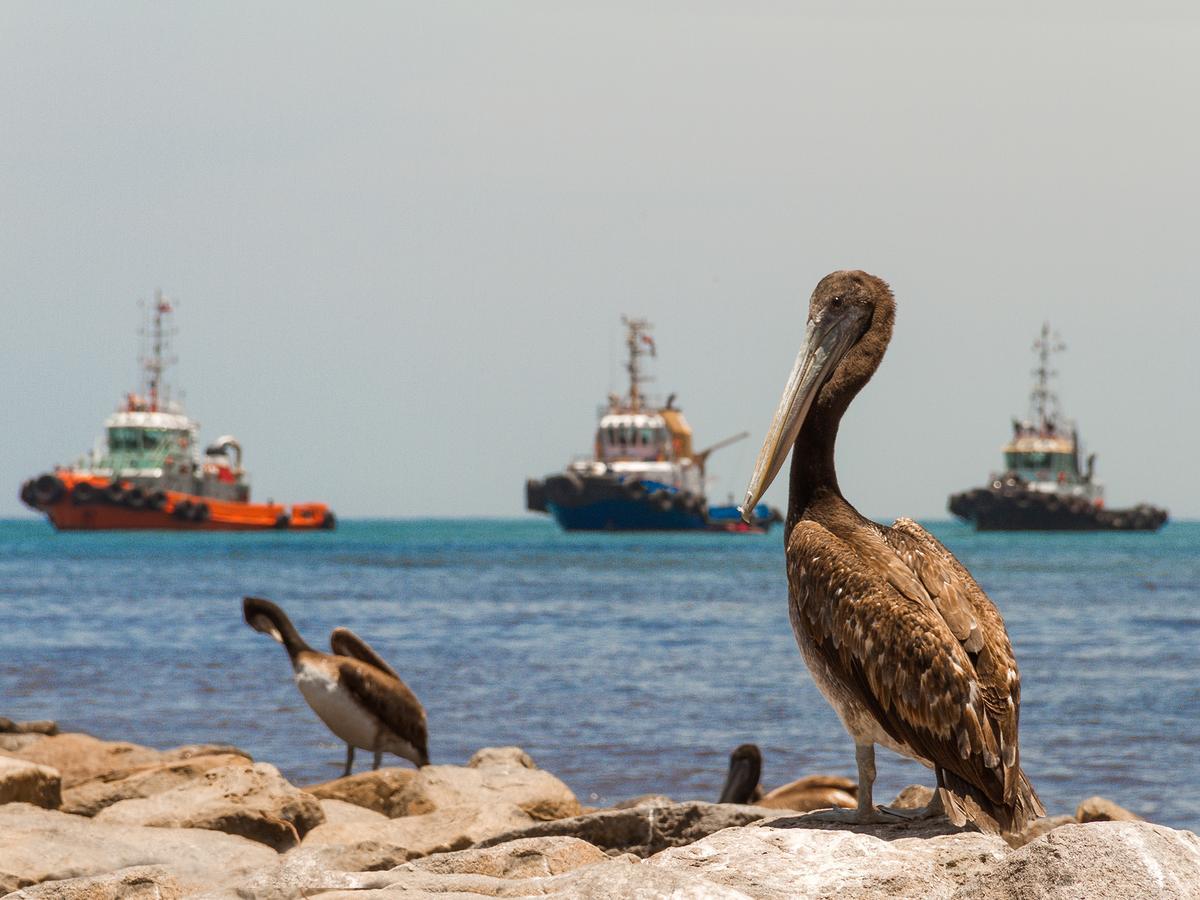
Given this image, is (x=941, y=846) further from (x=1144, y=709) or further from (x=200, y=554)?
(x=200, y=554)

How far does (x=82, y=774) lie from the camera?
839 centimetres

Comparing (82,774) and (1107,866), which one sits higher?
(1107,866)

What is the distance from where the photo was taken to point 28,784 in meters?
6.25

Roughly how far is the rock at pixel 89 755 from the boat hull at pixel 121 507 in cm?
6540

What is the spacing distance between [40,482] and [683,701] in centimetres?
6649

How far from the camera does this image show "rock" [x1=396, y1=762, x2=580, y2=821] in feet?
23.9

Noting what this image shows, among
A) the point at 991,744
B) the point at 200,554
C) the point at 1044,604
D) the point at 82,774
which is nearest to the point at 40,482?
the point at 200,554

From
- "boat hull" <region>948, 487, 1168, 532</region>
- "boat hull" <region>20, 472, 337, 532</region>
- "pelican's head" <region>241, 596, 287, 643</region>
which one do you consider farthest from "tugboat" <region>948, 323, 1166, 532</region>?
"pelican's head" <region>241, 596, 287, 643</region>

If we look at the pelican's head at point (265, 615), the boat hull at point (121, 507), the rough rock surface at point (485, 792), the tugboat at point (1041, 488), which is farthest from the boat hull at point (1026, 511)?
the rough rock surface at point (485, 792)

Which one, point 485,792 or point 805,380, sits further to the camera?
point 485,792

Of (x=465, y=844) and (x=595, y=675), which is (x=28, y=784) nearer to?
(x=465, y=844)

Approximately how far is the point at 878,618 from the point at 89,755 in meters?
5.91

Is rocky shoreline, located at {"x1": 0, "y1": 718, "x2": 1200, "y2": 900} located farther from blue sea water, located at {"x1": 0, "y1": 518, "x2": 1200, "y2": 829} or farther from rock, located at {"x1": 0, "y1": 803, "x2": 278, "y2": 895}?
blue sea water, located at {"x1": 0, "y1": 518, "x2": 1200, "y2": 829}

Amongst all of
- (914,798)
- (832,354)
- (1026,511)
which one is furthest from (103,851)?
(1026,511)
